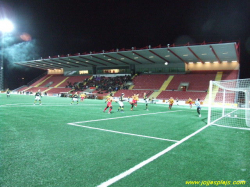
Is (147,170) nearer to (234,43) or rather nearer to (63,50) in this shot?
(234,43)

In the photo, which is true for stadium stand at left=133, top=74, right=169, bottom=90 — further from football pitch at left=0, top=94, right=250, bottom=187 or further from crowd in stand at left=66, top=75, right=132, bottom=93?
football pitch at left=0, top=94, right=250, bottom=187

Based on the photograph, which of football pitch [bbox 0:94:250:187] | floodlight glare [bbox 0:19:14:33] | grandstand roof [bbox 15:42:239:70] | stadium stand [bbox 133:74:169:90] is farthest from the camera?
stadium stand [bbox 133:74:169:90]

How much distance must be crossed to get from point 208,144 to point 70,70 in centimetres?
6207

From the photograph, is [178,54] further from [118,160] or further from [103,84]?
[118,160]

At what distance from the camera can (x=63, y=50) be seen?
167 feet

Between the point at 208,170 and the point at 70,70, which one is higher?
the point at 70,70

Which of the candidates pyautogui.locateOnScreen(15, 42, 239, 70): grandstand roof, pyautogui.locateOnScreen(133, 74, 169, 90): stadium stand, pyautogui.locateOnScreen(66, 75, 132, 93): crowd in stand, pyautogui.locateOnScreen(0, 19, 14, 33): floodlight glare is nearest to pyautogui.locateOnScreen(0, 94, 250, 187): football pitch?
pyautogui.locateOnScreen(15, 42, 239, 70): grandstand roof

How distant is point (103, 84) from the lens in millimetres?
50219

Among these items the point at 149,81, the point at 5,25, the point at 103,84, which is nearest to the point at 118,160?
the point at 5,25

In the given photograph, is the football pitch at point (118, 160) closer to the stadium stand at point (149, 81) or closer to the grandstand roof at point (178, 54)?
the grandstand roof at point (178, 54)

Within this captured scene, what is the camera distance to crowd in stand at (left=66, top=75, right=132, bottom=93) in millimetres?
46875

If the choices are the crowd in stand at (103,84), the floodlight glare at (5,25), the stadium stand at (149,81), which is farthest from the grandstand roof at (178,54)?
the floodlight glare at (5,25)

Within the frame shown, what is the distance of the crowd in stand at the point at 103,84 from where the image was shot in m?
46.9

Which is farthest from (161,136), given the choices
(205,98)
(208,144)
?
(205,98)
